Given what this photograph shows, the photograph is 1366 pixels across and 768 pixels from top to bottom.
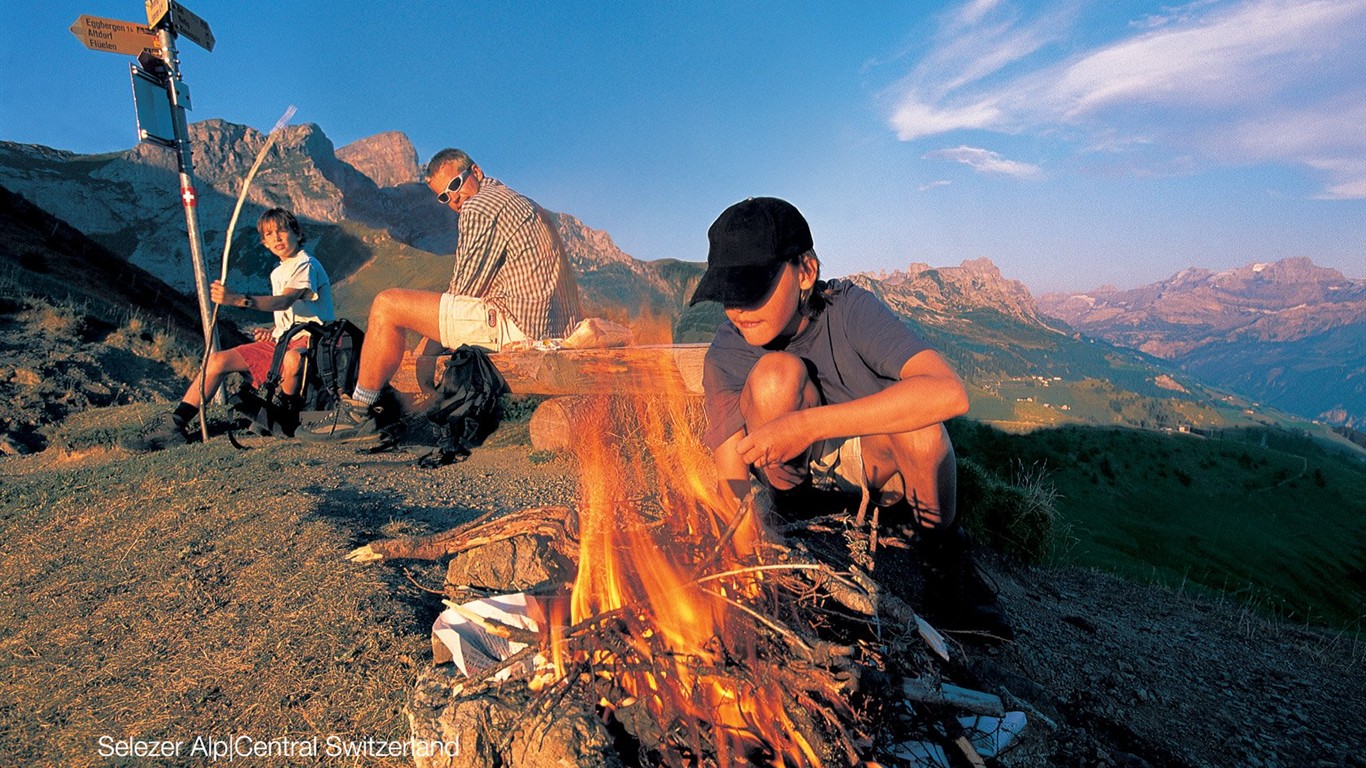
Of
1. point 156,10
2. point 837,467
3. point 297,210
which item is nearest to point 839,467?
point 837,467

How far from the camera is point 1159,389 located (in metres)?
187

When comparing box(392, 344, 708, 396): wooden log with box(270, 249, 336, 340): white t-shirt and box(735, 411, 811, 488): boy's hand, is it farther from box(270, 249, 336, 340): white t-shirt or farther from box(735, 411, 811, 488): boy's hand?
box(735, 411, 811, 488): boy's hand

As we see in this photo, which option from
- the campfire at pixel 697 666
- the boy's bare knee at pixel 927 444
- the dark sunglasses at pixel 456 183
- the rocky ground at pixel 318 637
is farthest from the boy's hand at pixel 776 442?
the dark sunglasses at pixel 456 183

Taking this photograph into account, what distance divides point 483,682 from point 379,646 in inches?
31.9

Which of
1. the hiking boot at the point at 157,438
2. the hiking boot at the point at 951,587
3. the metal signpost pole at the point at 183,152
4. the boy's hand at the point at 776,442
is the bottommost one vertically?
the hiking boot at the point at 951,587

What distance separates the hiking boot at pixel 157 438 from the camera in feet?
20.3

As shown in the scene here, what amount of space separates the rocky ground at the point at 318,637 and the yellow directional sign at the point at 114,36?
17.2ft

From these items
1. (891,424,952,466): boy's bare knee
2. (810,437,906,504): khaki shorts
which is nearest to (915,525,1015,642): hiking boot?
(891,424,952,466): boy's bare knee

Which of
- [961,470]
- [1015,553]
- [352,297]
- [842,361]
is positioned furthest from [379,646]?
[352,297]

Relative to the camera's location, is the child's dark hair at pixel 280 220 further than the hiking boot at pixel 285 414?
Yes

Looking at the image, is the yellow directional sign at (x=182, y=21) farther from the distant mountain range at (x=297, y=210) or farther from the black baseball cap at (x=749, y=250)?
the distant mountain range at (x=297, y=210)

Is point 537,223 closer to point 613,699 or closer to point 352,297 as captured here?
point 613,699

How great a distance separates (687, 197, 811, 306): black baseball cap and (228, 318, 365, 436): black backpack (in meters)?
4.62

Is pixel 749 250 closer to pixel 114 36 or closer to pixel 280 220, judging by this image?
pixel 280 220
